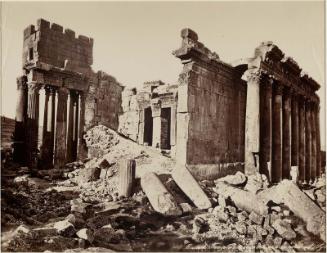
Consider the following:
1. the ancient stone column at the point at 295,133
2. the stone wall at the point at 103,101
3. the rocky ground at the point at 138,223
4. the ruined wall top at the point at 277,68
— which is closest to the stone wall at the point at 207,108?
the ruined wall top at the point at 277,68

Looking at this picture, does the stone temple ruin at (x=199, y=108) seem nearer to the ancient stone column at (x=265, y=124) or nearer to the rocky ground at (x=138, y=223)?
the ancient stone column at (x=265, y=124)

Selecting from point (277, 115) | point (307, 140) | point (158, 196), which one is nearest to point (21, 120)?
point (158, 196)

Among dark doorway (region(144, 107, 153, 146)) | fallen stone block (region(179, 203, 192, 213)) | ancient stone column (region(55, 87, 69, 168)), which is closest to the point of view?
fallen stone block (region(179, 203, 192, 213))

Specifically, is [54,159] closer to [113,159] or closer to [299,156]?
[113,159]

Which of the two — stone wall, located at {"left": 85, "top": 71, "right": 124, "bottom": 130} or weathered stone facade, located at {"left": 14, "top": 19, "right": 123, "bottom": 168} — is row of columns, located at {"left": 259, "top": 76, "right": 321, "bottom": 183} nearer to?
weathered stone facade, located at {"left": 14, "top": 19, "right": 123, "bottom": 168}

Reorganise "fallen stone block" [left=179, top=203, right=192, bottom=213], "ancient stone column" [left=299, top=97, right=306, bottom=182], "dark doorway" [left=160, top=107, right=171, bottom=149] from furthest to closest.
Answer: "dark doorway" [left=160, top=107, right=171, bottom=149] < "ancient stone column" [left=299, top=97, right=306, bottom=182] < "fallen stone block" [left=179, top=203, right=192, bottom=213]

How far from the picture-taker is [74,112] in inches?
749

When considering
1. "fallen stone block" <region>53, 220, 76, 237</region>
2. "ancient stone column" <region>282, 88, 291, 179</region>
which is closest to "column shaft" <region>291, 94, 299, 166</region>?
"ancient stone column" <region>282, 88, 291, 179</region>

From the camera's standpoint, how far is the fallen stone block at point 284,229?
24.1 ft

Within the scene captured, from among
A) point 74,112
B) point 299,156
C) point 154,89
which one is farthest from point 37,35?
point 299,156

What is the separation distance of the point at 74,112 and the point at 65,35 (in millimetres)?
4567

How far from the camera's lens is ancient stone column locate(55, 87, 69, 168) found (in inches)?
630

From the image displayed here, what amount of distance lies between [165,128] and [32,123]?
416 inches

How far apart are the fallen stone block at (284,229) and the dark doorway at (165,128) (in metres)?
15.4
